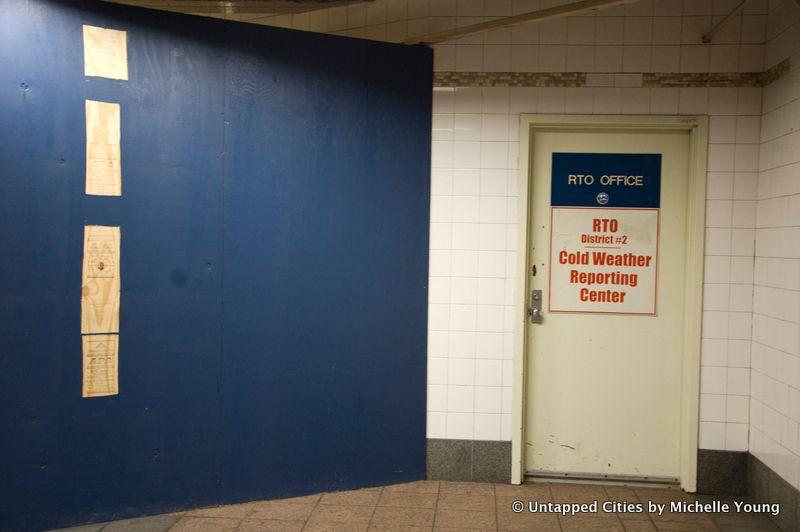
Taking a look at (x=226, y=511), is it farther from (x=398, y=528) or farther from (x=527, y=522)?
(x=527, y=522)

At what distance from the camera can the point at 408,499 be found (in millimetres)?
3949

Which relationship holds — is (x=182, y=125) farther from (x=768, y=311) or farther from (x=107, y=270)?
(x=768, y=311)

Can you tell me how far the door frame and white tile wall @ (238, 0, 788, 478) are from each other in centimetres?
5

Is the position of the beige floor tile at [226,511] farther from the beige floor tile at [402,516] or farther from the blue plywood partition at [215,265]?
the beige floor tile at [402,516]

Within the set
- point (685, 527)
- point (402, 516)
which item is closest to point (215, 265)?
point (402, 516)

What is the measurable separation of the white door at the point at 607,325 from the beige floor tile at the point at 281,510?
4.90ft

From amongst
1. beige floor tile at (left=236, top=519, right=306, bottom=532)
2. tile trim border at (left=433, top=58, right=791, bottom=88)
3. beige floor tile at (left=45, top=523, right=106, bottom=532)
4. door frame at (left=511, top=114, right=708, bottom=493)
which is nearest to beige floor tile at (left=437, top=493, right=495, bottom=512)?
door frame at (left=511, top=114, right=708, bottom=493)

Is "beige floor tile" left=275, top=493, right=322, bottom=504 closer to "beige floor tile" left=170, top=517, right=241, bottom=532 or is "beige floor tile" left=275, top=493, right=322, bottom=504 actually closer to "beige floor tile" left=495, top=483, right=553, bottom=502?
"beige floor tile" left=170, top=517, right=241, bottom=532

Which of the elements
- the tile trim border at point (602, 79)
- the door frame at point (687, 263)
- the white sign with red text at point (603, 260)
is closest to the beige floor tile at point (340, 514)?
the door frame at point (687, 263)

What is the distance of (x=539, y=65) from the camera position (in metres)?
4.17

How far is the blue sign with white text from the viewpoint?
4.22 metres

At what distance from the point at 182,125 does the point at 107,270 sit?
907 millimetres

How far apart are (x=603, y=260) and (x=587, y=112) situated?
3.15 ft

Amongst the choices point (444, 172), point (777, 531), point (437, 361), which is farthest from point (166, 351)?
point (777, 531)
